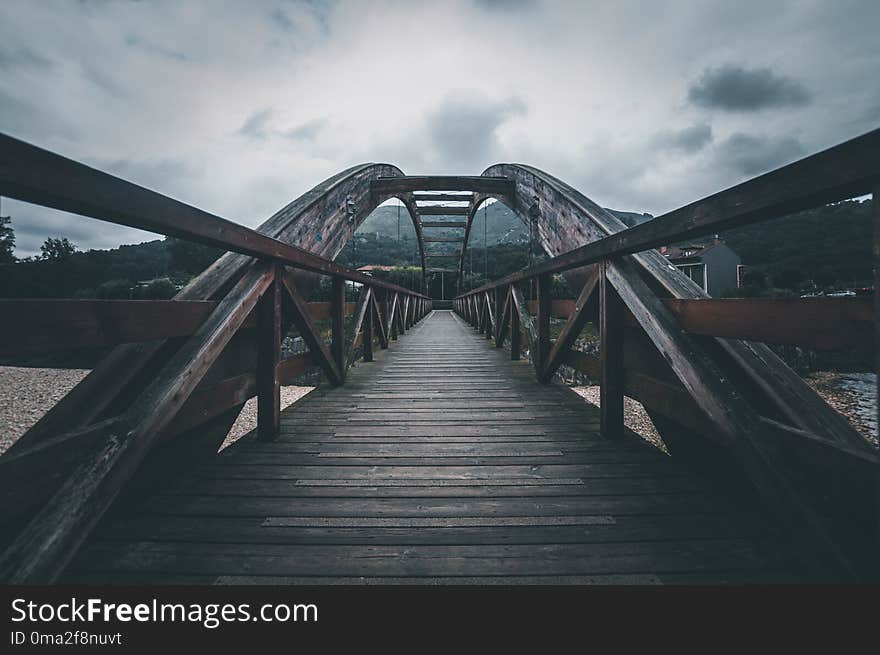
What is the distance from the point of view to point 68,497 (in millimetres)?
908

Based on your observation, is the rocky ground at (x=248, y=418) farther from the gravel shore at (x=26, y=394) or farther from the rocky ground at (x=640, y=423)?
the rocky ground at (x=640, y=423)

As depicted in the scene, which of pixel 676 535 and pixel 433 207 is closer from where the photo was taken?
pixel 676 535

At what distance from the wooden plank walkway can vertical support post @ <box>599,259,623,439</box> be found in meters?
0.12

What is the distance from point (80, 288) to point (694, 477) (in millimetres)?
7730

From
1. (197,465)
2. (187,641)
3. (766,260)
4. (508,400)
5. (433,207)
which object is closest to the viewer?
(187,641)

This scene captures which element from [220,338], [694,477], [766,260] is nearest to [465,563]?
[694,477]

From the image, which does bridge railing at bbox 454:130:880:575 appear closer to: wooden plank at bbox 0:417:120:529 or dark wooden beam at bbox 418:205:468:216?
wooden plank at bbox 0:417:120:529

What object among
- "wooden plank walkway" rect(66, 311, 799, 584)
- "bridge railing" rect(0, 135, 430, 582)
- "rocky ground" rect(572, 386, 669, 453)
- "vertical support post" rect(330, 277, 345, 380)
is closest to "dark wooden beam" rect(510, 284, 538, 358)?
"wooden plank walkway" rect(66, 311, 799, 584)

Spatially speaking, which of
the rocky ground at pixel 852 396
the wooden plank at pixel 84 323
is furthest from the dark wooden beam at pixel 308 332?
the rocky ground at pixel 852 396

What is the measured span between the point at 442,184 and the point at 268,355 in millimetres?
7547

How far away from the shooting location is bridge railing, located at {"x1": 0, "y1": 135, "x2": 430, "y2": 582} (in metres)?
0.86

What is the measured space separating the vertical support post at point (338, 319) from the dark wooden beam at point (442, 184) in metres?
4.43

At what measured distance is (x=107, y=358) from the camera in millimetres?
1295

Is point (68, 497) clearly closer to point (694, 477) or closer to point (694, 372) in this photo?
point (694, 372)
